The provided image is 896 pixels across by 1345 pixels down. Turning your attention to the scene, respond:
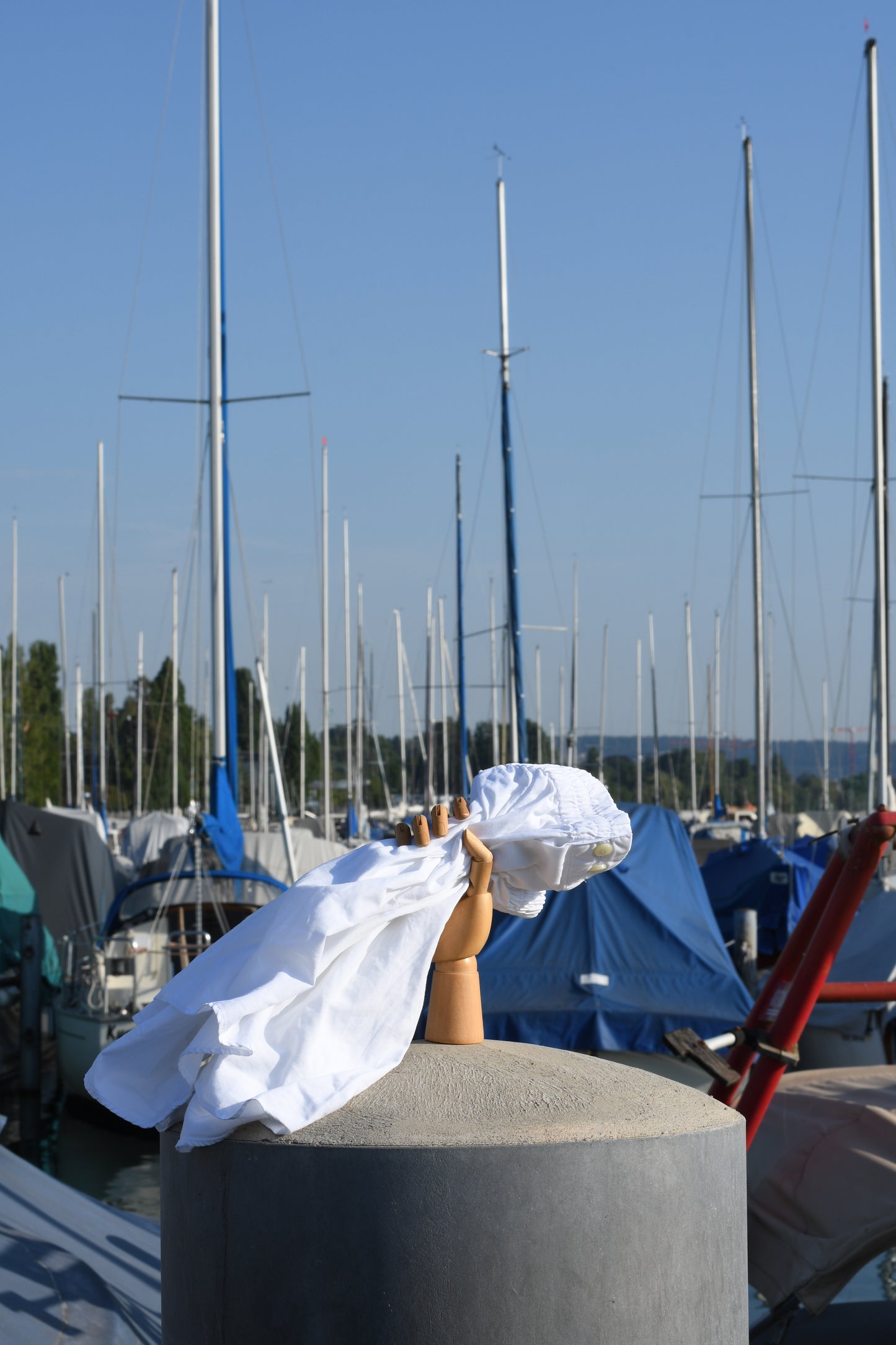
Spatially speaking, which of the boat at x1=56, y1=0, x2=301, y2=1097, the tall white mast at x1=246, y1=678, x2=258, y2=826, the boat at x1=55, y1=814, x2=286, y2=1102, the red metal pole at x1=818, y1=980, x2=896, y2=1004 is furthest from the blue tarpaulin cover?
the tall white mast at x1=246, y1=678, x2=258, y2=826

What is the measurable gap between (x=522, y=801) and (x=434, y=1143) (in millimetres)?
1100

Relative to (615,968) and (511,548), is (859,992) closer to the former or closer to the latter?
(615,968)

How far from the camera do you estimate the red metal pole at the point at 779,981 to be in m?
6.30

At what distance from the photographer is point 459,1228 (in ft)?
10.8

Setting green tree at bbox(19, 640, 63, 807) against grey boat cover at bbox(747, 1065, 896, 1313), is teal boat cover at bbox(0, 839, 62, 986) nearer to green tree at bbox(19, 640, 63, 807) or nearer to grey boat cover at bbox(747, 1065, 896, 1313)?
grey boat cover at bbox(747, 1065, 896, 1313)

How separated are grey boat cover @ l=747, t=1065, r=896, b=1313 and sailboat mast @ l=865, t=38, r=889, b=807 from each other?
16.4m

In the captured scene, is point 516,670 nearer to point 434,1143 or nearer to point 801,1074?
point 801,1074

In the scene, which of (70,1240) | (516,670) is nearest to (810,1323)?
(70,1240)

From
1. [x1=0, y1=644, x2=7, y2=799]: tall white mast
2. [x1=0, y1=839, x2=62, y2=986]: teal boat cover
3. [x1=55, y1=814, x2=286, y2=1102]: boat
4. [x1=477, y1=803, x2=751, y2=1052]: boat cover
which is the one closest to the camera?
[x1=477, y1=803, x2=751, y2=1052]: boat cover

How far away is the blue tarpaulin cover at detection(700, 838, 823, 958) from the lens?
19.7 m

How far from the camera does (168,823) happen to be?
39469 mm

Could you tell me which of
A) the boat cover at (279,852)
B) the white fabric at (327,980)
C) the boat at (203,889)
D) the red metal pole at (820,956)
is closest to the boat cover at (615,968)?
the boat at (203,889)

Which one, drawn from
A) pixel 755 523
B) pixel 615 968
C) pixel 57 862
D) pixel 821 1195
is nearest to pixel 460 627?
pixel 755 523

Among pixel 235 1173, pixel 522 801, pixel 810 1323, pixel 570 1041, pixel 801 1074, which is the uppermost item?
pixel 522 801
